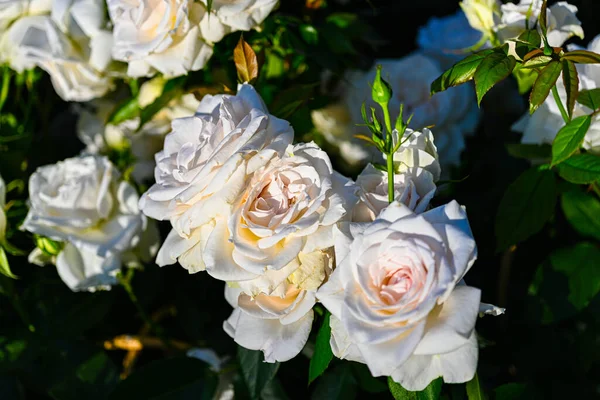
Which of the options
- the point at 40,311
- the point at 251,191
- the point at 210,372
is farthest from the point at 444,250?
the point at 40,311

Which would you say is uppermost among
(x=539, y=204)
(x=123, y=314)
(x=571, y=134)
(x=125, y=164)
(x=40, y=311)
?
(x=571, y=134)

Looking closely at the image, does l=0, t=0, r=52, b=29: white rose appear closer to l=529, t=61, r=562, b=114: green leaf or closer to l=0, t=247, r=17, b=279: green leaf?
l=0, t=247, r=17, b=279: green leaf

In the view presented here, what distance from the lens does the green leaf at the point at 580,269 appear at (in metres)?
0.73

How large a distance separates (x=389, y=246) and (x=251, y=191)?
0.13m

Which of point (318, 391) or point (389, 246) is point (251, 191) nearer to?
point (389, 246)

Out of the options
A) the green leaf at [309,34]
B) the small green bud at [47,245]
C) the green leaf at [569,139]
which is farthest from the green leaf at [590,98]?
the small green bud at [47,245]

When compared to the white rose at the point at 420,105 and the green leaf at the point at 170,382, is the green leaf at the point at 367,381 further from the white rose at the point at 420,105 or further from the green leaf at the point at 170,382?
the white rose at the point at 420,105

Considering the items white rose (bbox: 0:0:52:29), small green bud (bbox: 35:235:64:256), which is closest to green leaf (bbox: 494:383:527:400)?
small green bud (bbox: 35:235:64:256)

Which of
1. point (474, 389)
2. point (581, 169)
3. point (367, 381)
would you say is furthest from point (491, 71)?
point (367, 381)

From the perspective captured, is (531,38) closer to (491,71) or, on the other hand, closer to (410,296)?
(491,71)

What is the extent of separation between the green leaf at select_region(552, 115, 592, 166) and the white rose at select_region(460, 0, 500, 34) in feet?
0.70

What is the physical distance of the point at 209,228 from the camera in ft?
1.82

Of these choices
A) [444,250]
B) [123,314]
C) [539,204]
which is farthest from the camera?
[123,314]

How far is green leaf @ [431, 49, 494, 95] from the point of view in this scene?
22.0 inches
